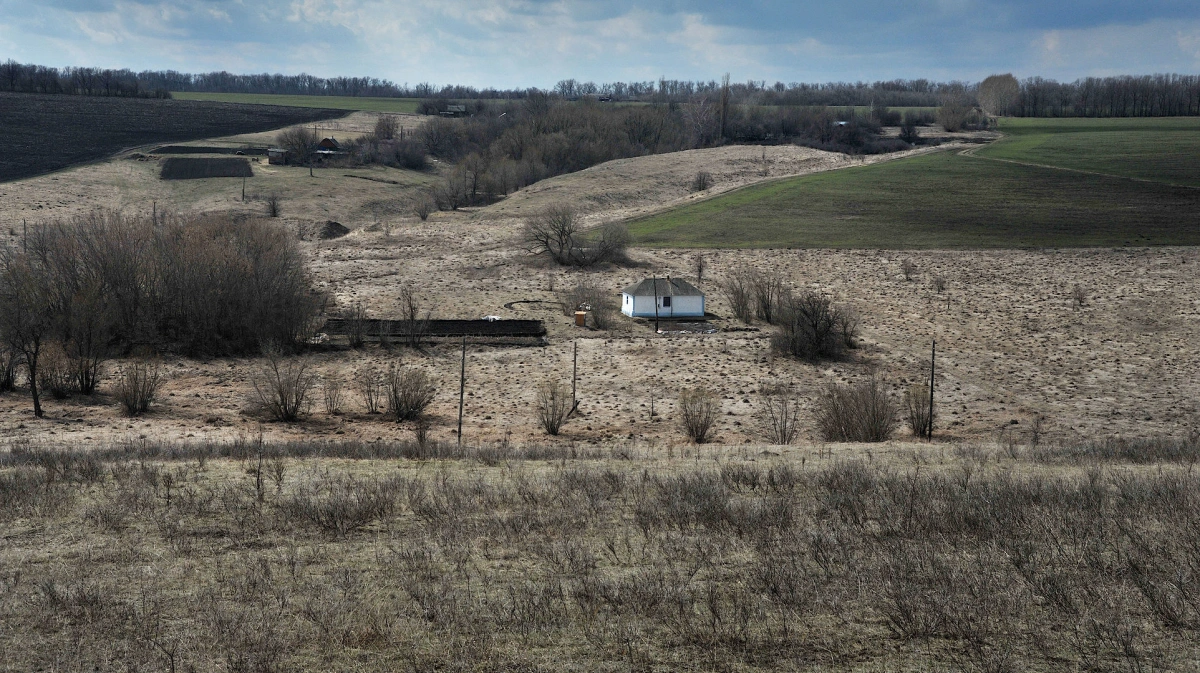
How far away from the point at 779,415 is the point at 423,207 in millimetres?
50171

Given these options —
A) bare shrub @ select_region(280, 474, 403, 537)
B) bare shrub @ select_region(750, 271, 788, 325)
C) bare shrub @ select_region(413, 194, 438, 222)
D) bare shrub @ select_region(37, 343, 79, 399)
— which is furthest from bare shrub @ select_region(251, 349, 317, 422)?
bare shrub @ select_region(413, 194, 438, 222)

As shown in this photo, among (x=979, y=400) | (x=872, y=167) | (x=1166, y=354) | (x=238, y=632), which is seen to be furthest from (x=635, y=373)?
(x=872, y=167)

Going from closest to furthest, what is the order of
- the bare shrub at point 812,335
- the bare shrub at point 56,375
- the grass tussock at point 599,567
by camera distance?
the grass tussock at point 599,567
the bare shrub at point 56,375
the bare shrub at point 812,335

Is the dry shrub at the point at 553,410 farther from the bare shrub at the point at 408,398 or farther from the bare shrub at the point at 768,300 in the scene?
the bare shrub at the point at 768,300

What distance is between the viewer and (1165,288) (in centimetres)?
4181

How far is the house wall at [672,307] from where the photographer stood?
1523 inches

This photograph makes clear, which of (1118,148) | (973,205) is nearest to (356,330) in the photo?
(973,205)

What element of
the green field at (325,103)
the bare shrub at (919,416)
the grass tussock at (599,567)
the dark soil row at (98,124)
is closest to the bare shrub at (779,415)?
the bare shrub at (919,416)

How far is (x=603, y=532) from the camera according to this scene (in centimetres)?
1186

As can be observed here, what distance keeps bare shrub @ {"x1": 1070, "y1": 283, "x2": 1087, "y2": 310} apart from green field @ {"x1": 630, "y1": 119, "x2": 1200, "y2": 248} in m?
10.6

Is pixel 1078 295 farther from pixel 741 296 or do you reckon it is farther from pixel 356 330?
pixel 356 330

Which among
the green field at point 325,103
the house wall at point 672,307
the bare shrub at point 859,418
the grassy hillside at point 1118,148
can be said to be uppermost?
the green field at point 325,103

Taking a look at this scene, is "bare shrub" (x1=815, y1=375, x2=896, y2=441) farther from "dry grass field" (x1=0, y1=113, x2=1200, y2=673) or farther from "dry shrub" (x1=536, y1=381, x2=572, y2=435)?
"dry shrub" (x1=536, y1=381, x2=572, y2=435)

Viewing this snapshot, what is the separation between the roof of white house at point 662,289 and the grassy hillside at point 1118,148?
45090 mm
